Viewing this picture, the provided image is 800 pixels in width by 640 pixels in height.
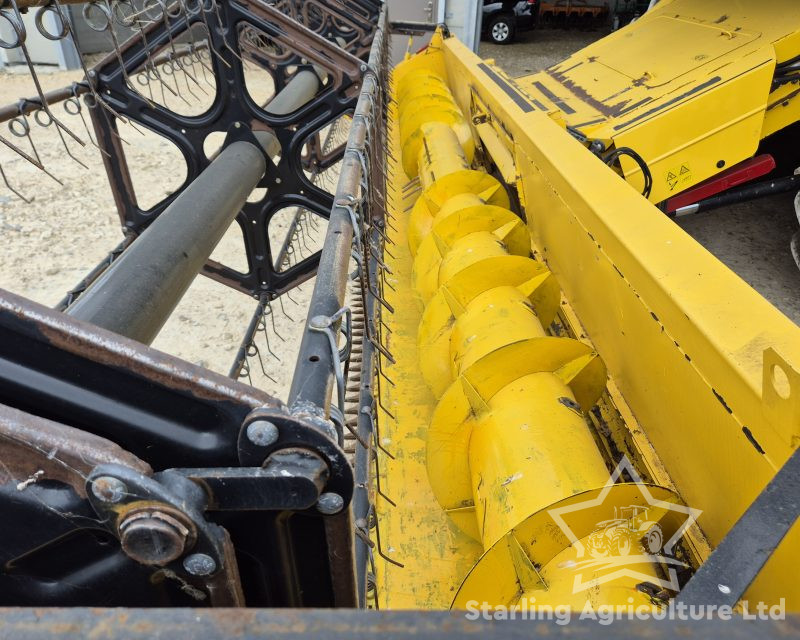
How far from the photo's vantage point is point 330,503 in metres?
0.66

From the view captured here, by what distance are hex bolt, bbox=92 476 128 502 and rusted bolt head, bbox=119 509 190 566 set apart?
0.9 inches

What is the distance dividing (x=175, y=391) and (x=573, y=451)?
82 centimetres

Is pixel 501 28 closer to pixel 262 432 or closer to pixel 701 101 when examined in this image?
pixel 701 101

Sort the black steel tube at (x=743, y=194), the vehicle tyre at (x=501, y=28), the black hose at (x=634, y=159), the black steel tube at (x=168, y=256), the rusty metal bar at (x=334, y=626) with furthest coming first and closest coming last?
the vehicle tyre at (x=501, y=28), the black steel tube at (x=743, y=194), the black hose at (x=634, y=159), the black steel tube at (x=168, y=256), the rusty metal bar at (x=334, y=626)

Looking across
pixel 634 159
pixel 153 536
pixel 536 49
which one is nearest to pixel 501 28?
pixel 536 49

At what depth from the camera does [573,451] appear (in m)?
1.20

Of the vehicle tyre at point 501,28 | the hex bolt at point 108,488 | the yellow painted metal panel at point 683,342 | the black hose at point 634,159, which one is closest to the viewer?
the hex bolt at point 108,488

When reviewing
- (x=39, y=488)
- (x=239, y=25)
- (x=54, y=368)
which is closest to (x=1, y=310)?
(x=54, y=368)

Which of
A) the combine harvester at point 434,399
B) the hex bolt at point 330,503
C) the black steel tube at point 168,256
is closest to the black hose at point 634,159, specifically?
the combine harvester at point 434,399

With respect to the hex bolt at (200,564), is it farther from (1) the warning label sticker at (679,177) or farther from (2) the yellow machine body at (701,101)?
(1) the warning label sticker at (679,177)

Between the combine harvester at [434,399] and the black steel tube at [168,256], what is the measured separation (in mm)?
13

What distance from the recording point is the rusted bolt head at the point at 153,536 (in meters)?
0.58

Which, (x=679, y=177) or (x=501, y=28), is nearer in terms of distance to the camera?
(x=679, y=177)

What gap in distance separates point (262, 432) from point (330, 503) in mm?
112
